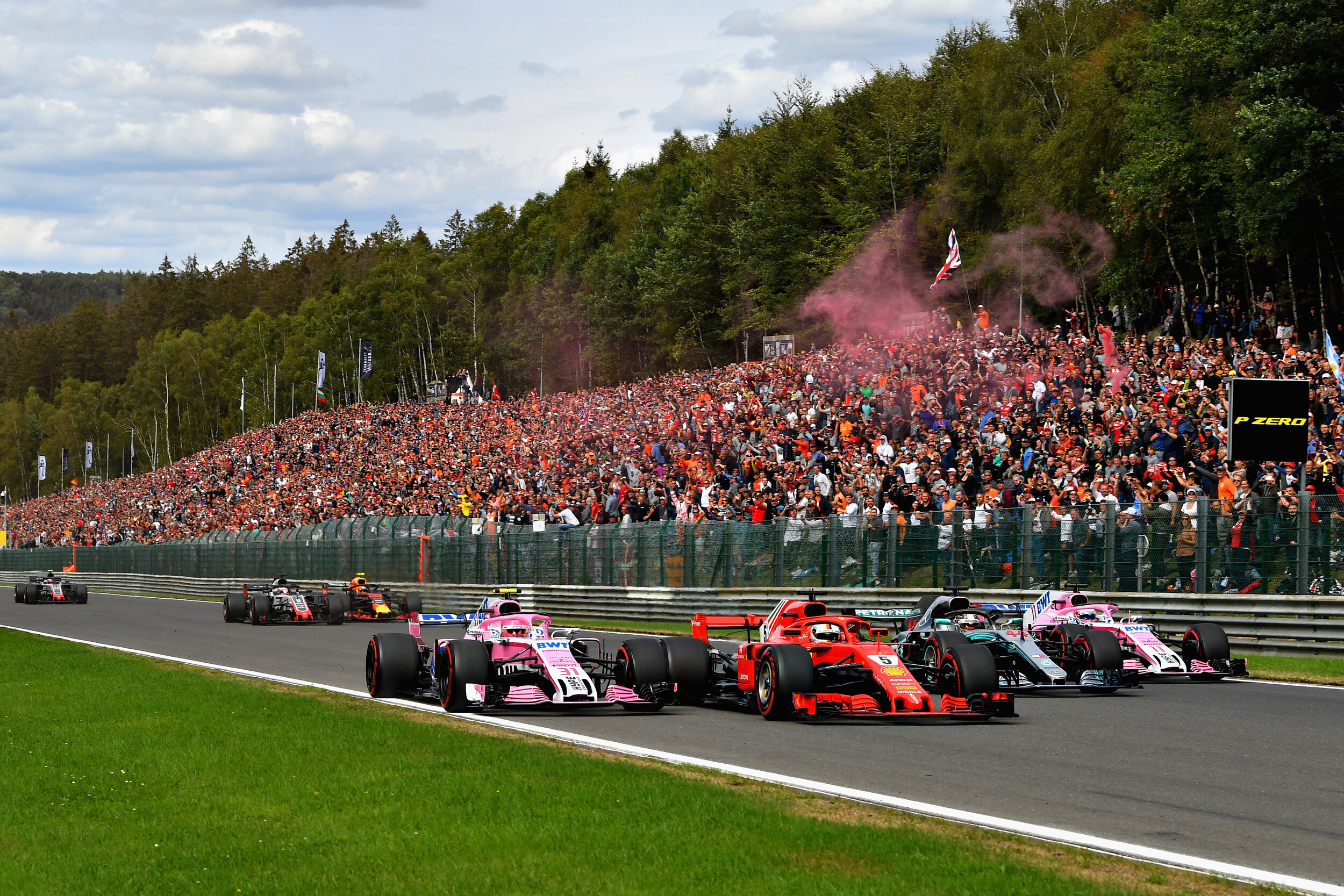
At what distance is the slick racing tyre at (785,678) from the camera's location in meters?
13.3

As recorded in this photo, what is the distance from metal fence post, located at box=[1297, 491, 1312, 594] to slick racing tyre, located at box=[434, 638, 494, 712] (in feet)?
35.6

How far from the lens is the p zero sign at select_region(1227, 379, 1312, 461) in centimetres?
1841

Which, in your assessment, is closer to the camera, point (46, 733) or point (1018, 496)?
point (46, 733)

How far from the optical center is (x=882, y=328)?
172 feet

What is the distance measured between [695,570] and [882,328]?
25.4 metres

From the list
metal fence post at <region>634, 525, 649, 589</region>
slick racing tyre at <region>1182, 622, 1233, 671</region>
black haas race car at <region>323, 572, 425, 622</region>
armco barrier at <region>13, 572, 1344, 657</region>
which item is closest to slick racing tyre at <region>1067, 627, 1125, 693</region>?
slick racing tyre at <region>1182, 622, 1233, 671</region>

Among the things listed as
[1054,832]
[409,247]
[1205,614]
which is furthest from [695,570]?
[409,247]

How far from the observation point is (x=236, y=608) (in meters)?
32.2

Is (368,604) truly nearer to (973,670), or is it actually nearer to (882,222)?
(973,670)

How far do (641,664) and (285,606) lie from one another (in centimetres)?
1914

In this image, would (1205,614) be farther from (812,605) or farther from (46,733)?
(46,733)

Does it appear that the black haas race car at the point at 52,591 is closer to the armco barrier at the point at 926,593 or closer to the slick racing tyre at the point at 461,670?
the armco barrier at the point at 926,593

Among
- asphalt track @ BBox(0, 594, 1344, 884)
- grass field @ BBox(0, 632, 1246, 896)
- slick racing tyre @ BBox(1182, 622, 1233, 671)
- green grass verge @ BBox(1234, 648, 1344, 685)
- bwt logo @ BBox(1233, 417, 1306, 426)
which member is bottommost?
green grass verge @ BBox(1234, 648, 1344, 685)

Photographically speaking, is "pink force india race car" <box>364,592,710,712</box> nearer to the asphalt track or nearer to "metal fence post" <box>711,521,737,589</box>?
the asphalt track
